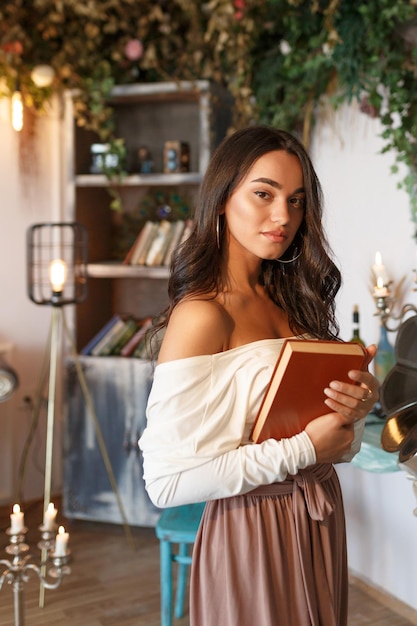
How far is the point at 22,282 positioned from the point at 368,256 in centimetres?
178

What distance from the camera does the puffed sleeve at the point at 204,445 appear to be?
4.36 ft

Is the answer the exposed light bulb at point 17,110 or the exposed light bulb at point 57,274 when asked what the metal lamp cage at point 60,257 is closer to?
the exposed light bulb at point 57,274

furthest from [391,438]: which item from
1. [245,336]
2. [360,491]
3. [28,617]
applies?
[28,617]

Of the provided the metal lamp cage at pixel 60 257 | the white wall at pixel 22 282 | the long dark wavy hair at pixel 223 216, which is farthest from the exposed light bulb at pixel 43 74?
the long dark wavy hair at pixel 223 216

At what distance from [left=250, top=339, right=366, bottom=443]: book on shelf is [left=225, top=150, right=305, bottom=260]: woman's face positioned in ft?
0.79

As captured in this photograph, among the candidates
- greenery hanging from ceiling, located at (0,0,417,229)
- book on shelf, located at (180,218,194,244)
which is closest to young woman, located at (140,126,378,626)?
greenery hanging from ceiling, located at (0,0,417,229)

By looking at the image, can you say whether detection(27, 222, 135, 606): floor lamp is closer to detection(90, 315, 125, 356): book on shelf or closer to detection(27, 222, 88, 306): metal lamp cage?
detection(27, 222, 88, 306): metal lamp cage

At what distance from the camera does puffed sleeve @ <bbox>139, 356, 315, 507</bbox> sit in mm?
1329

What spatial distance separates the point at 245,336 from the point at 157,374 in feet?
0.64

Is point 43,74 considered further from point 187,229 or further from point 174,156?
point 187,229

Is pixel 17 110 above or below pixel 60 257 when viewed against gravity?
above

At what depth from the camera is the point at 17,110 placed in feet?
11.5

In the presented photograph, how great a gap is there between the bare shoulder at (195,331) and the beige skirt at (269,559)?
0.99ft

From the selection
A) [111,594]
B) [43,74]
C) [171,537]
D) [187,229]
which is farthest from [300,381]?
[43,74]
